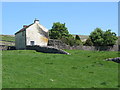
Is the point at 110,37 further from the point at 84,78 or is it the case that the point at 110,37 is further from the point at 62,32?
the point at 84,78

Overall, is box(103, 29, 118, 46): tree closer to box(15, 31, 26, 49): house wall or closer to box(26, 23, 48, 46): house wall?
box(26, 23, 48, 46): house wall

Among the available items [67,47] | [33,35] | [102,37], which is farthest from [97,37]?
[33,35]

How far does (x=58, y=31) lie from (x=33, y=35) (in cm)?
3631

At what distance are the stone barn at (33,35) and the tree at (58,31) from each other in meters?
31.6

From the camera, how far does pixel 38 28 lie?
2277 inches

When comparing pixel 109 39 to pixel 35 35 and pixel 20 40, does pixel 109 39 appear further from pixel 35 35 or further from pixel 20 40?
pixel 20 40

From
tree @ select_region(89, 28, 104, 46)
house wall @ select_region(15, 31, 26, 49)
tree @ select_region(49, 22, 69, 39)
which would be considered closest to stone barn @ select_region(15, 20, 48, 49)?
house wall @ select_region(15, 31, 26, 49)

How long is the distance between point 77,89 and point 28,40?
42.0m

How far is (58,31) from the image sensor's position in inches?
3644

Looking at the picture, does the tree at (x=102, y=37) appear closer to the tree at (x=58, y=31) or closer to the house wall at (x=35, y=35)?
the tree at (x=58, y=31)

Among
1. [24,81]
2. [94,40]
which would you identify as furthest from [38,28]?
[24,81]

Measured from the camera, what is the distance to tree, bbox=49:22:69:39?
91688 mm

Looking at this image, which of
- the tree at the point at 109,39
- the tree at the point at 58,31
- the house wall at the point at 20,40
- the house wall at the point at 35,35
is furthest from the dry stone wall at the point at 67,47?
the tree at the point at 58,31

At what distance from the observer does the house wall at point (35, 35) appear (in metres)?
55.9
